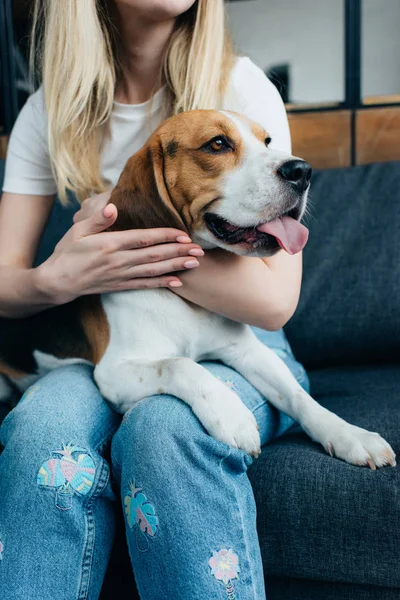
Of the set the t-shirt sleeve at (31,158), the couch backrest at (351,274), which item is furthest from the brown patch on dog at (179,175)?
the couch backrest at (351,274)

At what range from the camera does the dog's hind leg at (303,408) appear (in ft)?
4.07

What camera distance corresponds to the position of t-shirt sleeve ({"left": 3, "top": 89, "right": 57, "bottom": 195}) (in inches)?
67.9

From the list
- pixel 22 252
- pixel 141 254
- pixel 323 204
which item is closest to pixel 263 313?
pixel 141 254

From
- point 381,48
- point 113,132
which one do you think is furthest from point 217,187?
point 381,48

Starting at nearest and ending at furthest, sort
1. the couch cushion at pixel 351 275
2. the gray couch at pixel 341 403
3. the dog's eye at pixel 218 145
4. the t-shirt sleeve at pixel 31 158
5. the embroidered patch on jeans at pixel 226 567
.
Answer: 1. the embroidered patch on jeans at pixel 226 567
2. the gray couch at pixel 341 403
3. the dog's eye at pixel 218 145
4. the t-shirt sleeve at pixel 31 158
5. the couch cushion at pixel 351 275

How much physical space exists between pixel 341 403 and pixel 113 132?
0.93m

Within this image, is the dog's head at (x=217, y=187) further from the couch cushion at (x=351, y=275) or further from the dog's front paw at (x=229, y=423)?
the couch cushion at (x=351, y=275)

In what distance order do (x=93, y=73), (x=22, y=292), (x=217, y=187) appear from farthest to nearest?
(x=93, y=73) → (x=22, y=292) → (x=217, y=187)

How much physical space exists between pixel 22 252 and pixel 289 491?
894 millimetres

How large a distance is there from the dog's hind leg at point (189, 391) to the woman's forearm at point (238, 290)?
0.17 meters

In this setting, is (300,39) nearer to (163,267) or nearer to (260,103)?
(260,103)

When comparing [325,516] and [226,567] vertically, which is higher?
[226,567]

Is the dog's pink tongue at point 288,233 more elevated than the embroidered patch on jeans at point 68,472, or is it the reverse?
the dog's pink tongue at point 288,233

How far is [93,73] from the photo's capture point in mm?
1624
